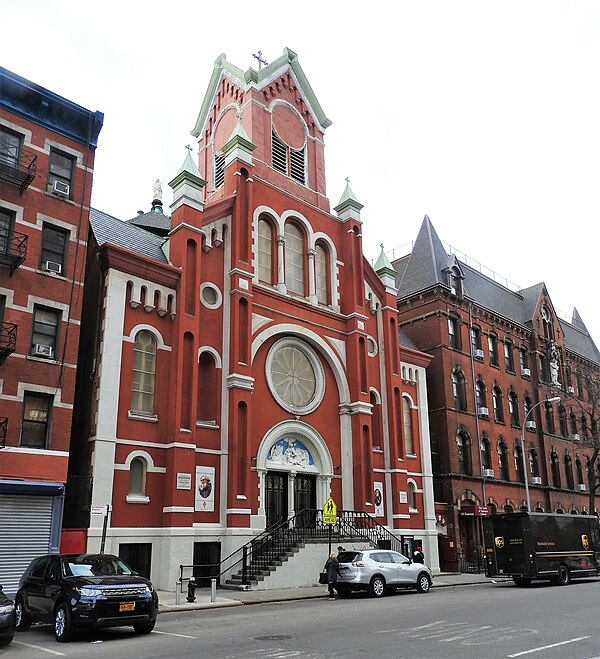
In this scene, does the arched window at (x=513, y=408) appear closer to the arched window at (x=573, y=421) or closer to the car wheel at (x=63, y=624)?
the arched window at (x=573, y=421)

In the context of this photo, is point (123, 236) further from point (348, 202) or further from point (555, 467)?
point (555, 467)

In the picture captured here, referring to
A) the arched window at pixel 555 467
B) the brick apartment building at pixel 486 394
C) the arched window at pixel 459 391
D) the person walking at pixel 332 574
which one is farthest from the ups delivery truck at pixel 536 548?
the arched window at pixel 555 467

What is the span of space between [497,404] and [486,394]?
75.1 inches

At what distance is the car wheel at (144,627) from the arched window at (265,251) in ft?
58.4

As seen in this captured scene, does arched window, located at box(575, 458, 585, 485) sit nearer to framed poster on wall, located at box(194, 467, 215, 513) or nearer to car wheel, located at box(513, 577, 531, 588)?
car wheel, located at box(513, 577, 531, 588)

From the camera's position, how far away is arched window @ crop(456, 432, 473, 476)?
37469 millimetres

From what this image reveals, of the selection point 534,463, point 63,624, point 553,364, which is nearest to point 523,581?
point 63,624

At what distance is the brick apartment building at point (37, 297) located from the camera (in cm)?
1928

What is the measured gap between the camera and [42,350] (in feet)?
67.2

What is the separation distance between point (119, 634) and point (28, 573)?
9.91ft

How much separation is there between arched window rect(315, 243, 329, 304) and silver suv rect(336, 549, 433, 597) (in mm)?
13224

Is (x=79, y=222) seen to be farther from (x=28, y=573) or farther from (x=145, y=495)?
(x=28, y=573)

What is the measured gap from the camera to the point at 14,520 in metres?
19.1

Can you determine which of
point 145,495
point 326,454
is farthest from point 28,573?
point 326,454
